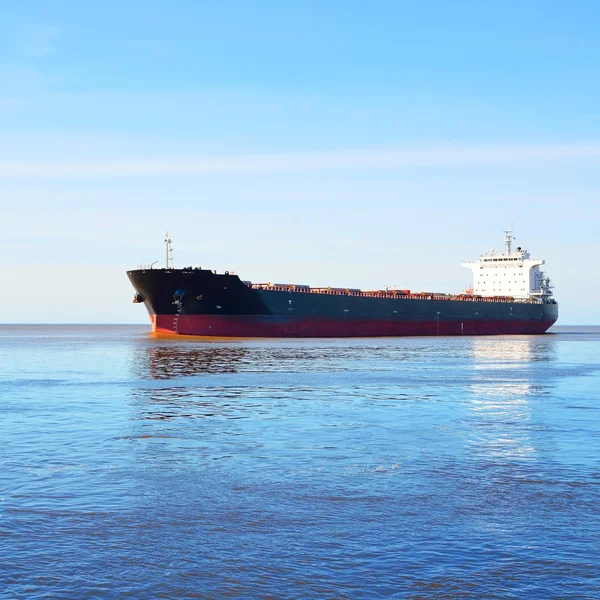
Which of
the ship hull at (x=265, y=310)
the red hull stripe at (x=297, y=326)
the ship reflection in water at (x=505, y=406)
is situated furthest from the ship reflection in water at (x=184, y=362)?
the ship reflection in water at (x=505, y=406)

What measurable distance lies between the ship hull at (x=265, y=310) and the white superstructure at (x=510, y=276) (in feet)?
56.1

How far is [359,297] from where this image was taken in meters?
70.1

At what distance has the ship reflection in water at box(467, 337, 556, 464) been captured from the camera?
48.7ft

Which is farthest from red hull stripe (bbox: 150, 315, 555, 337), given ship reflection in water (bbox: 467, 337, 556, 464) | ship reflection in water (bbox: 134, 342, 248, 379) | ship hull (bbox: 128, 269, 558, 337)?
ship reflection in water (bbox: 467, 337, 556, 464)

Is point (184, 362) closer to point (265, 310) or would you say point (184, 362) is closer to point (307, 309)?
point (265, 310)

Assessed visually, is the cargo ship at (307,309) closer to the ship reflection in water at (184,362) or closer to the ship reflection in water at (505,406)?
the ship reflection in water at (184,362)

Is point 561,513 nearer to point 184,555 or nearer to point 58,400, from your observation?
point 184,555

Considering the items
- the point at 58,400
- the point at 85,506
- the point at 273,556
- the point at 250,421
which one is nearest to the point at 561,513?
the point at 273,556

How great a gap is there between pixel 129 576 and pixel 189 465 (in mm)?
5359

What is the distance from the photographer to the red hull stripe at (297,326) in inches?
2527

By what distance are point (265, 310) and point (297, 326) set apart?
5.02 meters

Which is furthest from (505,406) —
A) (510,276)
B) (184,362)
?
(510,276)

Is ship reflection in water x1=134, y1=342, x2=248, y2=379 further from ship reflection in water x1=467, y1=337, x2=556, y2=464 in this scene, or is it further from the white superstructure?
the white superstructure

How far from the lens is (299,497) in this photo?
1080cm
